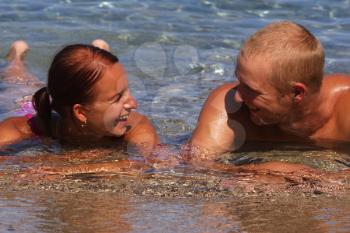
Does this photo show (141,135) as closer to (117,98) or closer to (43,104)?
(117,98)

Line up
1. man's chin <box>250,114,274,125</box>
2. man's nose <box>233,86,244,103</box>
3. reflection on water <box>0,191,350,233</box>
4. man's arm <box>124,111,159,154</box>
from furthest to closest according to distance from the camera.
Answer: man's arm <box>124,111,159,154</box>
man's chin <box>250,114,274,125</box>
man's nose <box>233,86,244,103</box>
reflection on water <box>0,191,350,233</box>

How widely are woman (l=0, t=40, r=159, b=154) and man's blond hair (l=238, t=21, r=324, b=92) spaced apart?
2.91ft

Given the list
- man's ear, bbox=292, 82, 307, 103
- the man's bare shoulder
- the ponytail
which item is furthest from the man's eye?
the man's bare shoulder

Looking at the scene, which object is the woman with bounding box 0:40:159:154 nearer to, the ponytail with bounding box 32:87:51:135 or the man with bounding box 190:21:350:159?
the ponytail with bounding box 32:87:51:135

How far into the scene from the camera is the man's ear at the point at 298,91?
465cm

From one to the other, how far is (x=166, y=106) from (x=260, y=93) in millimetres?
2006

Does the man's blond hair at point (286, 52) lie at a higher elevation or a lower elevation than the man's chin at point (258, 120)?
higher

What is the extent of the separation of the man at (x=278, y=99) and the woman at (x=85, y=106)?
19.3 inches

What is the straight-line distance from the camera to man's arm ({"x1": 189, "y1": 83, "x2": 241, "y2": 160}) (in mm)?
4906

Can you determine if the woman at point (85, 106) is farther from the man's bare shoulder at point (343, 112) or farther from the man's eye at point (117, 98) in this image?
the man's bare shoulder at point (343, 112)

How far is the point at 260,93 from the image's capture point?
15.2 feet

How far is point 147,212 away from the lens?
3.75 metres

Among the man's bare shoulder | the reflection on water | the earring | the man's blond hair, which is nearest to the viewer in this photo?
the reflection on water

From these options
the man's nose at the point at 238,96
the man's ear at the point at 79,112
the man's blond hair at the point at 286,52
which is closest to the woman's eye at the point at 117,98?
the man's ear at the point at 79,112
